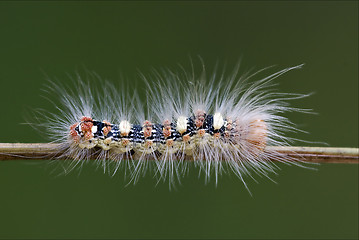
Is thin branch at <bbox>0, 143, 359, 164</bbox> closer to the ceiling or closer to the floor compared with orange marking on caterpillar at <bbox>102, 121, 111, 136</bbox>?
closer to the floor

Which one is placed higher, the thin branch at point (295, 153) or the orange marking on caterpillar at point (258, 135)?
the orange marking on caterpillar at point (258, 135)

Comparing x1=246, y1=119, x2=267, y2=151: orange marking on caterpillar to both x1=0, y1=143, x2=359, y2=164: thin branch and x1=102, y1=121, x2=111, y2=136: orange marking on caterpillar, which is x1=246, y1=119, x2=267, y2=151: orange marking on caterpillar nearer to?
x1=0, y1=143, x2=359, y2=164: thin branch

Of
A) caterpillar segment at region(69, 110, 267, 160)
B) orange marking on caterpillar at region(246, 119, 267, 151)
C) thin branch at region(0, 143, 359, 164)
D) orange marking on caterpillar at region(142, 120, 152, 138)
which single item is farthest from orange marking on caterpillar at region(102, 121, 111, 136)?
orange marking on caterpillar at region(246, 119, 267, 151)

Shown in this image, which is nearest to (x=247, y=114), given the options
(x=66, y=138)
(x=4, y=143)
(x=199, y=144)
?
(x=199, y=144)

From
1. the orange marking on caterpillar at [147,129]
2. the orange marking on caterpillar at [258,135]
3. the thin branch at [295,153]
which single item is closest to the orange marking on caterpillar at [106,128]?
the orange marking on caterpillar at [147,129]

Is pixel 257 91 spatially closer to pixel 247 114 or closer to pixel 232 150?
pixel 247 114

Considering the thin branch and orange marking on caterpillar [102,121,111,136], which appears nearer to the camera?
the thin branch

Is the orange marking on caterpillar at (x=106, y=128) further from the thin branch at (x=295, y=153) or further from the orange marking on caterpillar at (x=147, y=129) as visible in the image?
the thin branch at (x=295, y=153)

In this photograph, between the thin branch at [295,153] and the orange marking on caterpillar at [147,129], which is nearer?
the thin branch at [295,153]

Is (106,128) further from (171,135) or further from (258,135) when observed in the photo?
(258,135)
